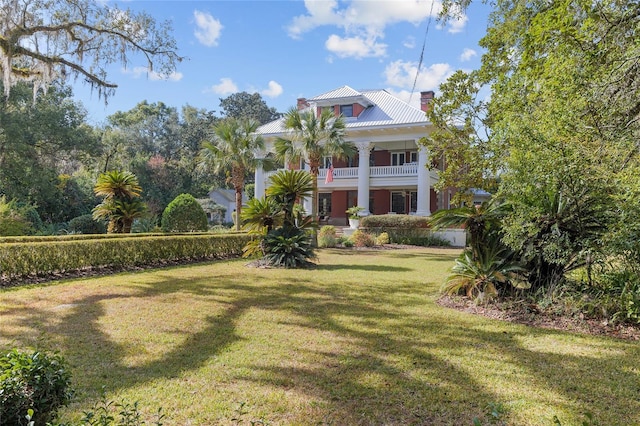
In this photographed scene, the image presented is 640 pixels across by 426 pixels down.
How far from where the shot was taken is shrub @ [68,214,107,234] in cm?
2058

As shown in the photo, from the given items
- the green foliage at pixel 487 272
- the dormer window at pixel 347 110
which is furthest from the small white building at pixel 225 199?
the green foliage at pixel 487 272

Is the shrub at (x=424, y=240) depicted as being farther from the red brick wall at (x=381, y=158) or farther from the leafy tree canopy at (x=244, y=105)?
the leafy tree canopy at (x=244, y=105)

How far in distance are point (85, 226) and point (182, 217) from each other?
690 cm

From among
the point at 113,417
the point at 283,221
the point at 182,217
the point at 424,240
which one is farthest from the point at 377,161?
the point at 113,417

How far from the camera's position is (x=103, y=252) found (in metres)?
10.5

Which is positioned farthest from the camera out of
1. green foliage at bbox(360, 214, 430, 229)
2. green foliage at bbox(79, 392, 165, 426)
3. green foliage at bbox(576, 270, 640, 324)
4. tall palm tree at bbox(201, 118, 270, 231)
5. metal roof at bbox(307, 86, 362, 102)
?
metal roof at bbox(307, 86, 362, 102)

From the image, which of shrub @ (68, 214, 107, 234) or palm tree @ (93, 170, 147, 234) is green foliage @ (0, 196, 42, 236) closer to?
shrub @ (68, 214, 107, 234)

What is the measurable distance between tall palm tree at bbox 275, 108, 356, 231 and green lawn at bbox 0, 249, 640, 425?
12.3 m

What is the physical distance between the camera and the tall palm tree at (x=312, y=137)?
61.8ft

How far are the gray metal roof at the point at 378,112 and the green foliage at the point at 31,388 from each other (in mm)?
21959

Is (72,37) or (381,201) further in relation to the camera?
(381,201)

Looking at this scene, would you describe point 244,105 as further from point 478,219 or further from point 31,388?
point 31,388

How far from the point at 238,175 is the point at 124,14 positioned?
1132cm

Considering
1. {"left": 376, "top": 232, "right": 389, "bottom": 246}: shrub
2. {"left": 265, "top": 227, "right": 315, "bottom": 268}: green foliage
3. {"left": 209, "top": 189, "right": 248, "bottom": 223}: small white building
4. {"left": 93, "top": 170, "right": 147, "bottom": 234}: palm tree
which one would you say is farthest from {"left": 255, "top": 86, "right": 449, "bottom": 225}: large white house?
{"left": 209, "top": 189, "right": 248, "bottom": 223}: small white building
